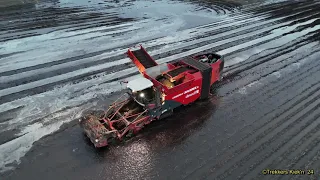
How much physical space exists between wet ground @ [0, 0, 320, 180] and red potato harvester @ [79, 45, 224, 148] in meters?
0.45

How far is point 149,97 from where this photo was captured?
29.9ft

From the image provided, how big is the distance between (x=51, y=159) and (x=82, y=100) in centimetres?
323

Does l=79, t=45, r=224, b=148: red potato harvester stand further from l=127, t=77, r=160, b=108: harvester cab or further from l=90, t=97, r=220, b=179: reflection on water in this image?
l=90, t=97, r=220, b=179: reflection on water

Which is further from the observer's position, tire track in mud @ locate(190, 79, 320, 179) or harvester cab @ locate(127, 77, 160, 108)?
harvester cab @ locate(127, 77, 160, 108)

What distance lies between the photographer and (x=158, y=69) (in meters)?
10.3

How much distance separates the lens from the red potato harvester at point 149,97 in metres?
8.63

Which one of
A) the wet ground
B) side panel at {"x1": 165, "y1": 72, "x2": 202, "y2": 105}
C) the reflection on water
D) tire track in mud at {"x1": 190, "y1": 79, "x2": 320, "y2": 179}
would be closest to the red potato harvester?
side panel at {"x1": 165, "y1": 72, "x2": 202, "y2": 105}

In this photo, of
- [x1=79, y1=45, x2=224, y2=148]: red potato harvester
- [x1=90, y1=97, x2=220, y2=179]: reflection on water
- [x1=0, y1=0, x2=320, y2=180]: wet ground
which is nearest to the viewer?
[x1=90, y1=97, x2=220, y2=179]: reflection on water

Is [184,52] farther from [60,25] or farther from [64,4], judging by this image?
[64,4]

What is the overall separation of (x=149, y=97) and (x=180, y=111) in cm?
172

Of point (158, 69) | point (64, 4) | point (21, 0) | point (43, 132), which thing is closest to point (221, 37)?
point (158, 69)

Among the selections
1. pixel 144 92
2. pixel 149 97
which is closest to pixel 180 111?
pixel 149 97

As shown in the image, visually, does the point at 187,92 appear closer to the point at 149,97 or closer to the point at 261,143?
the point at 149,97

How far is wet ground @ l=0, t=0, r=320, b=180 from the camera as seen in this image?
26.3 ft
